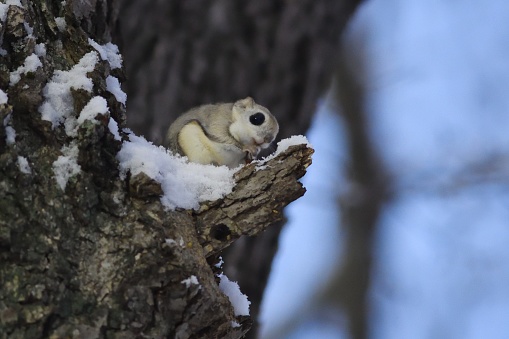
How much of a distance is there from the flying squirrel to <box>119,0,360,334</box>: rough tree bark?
0.50 metres

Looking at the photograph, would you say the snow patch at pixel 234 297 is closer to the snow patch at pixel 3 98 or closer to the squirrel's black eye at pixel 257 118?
the snow patch at pixel 3 98

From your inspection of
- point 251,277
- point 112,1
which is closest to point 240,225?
point 112,1

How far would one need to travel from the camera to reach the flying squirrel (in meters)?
2.21

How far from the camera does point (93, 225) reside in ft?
4.95

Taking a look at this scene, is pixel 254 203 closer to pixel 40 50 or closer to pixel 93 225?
pixel 93 225

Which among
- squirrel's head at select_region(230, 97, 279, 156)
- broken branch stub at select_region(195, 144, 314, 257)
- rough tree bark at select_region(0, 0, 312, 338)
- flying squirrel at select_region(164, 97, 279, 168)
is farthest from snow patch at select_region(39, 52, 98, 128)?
squirrel's head at select_region(230, 97, 279, 156)

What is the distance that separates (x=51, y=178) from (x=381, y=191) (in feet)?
15.2

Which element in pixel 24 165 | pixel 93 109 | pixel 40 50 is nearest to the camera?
pixel 24 165

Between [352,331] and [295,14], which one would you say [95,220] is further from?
[352,331]

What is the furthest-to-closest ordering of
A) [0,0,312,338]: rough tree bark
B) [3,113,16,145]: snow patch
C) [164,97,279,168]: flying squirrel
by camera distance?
[164,97,279,168]: flying squirrel < [3,113,16,145]: snow patch < [0,0,312,338]: rough tree bark

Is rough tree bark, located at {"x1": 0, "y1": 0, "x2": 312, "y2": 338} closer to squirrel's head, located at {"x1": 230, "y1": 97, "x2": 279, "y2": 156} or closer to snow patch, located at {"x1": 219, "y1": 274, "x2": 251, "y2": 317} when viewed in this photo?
snow patch, located at {"x1": 219, "y1": 274, "x2": 251, "y2": 317}

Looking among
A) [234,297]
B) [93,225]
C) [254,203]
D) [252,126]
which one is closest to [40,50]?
[93,225]

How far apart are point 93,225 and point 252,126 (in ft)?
3.37

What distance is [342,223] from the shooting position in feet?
19.4
